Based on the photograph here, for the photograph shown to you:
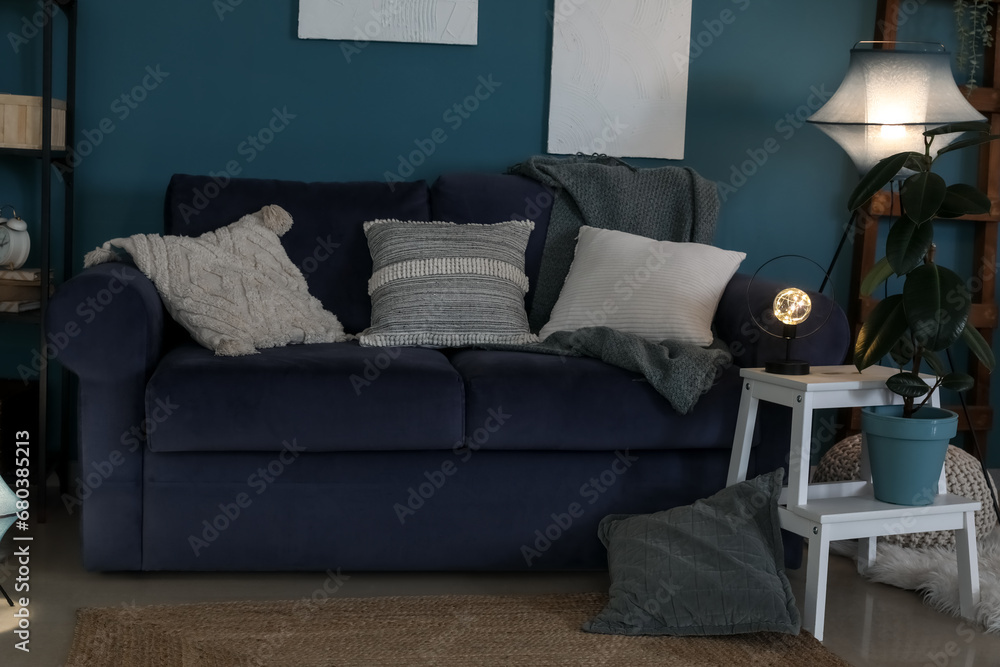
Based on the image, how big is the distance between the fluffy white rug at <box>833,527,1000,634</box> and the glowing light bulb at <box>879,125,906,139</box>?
3.79 feet

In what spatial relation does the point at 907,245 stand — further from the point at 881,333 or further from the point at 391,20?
the point at 391,20

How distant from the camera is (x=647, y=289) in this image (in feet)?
8.48

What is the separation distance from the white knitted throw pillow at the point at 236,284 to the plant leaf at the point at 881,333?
1.32 m

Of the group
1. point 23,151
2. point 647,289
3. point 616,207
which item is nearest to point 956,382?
point 647,289

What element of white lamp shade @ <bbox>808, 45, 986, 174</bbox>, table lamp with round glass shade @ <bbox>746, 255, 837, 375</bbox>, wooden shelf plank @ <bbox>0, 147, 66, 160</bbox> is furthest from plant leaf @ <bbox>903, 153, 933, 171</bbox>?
wooden shelf plank @ <bbox>0, 147, 66, 160</bbox>

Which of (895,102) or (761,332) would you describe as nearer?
(761,332)

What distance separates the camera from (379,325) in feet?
8.54

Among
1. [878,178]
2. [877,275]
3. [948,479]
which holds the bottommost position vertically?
[948,479]

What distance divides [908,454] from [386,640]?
1.16 meters

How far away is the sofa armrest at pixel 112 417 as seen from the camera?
2.09 metres

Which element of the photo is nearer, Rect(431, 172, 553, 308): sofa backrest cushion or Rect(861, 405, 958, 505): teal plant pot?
Rect(861, 405, 958, 505): teal plant pot

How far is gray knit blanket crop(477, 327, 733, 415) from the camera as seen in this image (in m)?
2.19

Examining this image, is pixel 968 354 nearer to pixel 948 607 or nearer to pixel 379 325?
pixel 948 607

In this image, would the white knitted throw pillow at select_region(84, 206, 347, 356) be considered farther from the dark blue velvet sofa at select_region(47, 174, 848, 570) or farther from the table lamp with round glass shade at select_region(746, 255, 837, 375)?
the table lamp with round glass shade at select_region(746, 255, 837, 375)
